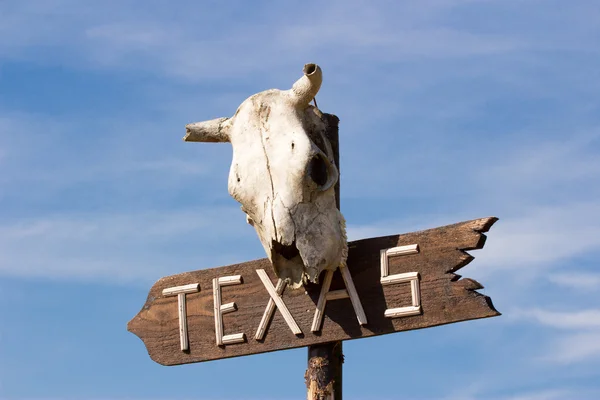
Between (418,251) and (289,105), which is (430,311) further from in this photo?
(289,105)

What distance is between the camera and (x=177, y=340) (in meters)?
8.26

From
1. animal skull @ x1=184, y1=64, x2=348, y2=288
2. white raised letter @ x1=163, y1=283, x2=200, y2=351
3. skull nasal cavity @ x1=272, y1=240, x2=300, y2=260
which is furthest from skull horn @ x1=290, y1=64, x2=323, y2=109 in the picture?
white raised letter @ x1=163, y1=283, x2=200, y2=351

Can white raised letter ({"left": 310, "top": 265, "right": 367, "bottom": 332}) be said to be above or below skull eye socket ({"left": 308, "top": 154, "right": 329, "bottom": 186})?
below

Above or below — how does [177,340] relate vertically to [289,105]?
below

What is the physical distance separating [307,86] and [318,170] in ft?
1.65

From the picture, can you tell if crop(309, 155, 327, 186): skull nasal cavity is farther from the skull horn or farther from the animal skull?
the skull horn

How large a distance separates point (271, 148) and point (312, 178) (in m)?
0.33

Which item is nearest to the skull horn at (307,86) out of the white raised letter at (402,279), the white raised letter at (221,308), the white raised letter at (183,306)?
the white raised letter at (402,279)

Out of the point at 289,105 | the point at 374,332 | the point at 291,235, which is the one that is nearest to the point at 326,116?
the point at 289,105

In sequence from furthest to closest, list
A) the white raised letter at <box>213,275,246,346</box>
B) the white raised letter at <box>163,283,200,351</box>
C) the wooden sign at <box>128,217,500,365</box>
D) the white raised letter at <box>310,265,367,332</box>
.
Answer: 1. the white raised letter at <box>163,283,200,351</box>
2. the white raised letter at <box>213,275,246,346</box>
3. the white raised letter at <box>310,265,367,332</box>
4. the wooden sign at <box>128,217,500,365</box>

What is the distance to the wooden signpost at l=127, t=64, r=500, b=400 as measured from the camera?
23.7ft

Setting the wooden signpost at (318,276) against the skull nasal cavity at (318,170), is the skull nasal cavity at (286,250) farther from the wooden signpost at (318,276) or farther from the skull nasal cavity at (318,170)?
the skull nasal cavity at (318,170)

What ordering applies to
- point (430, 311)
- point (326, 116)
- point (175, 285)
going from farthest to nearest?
1. point (175, 285)
2. point (326, 116)
3. point (430, 311)

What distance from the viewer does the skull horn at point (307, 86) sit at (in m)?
7.45
